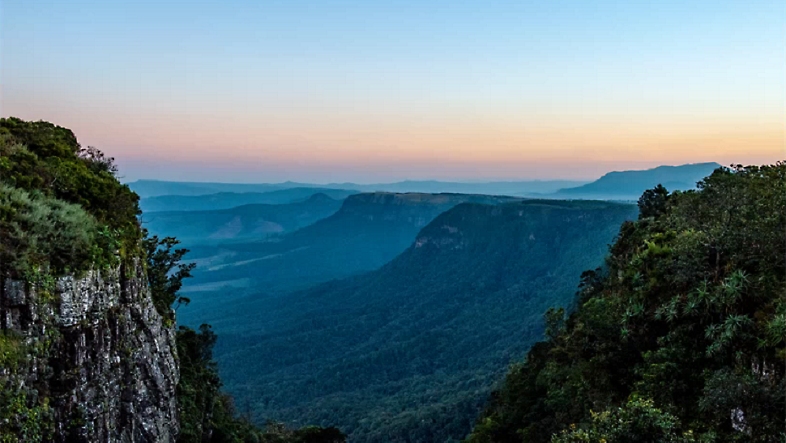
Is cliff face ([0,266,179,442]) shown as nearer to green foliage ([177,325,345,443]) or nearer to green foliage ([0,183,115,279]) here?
green foliage ([0,183,115,279])

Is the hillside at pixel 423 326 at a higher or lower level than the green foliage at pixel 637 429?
lower

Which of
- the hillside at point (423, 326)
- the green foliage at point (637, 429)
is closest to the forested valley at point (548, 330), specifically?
the green foliage at point (637, 429)

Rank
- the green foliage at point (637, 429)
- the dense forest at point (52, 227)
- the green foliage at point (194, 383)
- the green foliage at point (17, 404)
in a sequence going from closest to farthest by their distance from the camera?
the green foliage at point (637, 429) < the green foliage at point (17, 404) < the dense forest at point (52, 227) < the green foliage at point (194, 383)

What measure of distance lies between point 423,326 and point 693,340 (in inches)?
2929

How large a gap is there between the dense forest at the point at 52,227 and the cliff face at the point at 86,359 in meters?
0.08

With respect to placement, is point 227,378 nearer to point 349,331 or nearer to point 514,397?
point 349,331

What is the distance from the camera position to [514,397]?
89.6 feet

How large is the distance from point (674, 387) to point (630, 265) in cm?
878

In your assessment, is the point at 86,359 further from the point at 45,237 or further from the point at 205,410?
the point at 205,410

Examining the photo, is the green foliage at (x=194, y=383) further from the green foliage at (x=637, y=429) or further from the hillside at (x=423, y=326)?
the green foliage at (x=637, y=429)

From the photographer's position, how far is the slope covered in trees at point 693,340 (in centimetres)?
1095

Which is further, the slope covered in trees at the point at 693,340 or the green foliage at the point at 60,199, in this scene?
the green foliage at the point at 60,199

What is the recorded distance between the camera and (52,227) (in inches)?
468

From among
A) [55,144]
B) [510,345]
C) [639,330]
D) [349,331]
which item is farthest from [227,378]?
[639,330]
